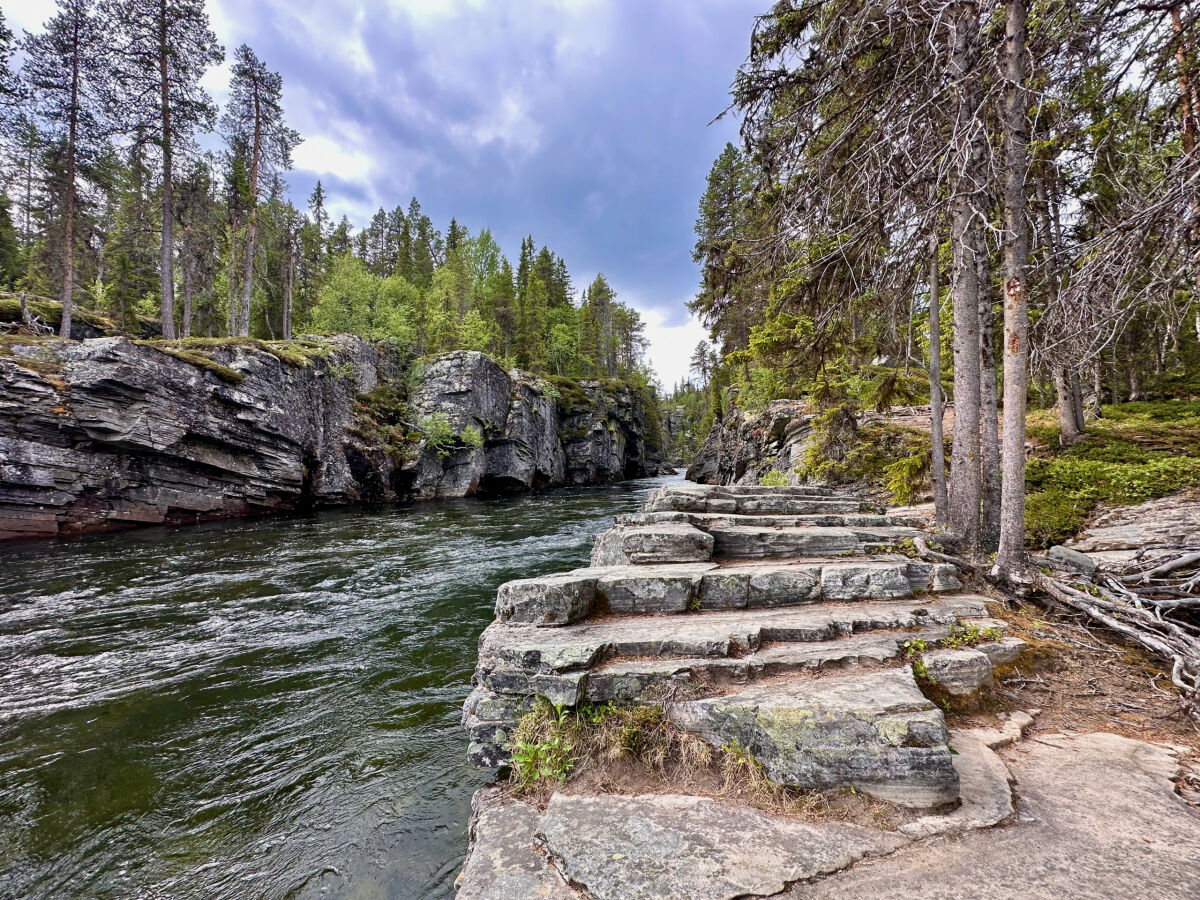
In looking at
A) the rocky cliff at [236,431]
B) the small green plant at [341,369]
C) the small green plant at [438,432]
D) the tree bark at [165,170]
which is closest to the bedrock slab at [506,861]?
the rocky cliff at [236,431]

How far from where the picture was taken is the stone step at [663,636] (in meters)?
4.00

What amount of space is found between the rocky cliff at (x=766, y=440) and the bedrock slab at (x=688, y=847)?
46.8 ft

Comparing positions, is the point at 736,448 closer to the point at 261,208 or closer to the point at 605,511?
the point at 605,511

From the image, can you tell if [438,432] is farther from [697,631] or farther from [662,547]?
[697,631]

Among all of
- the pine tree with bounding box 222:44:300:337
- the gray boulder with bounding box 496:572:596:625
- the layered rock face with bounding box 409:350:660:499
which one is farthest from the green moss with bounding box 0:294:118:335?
the gray boulder with bounding box 496:572:596:625

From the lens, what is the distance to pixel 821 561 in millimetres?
6223

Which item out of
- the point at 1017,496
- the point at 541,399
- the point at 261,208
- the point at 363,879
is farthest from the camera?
the point at 541,399

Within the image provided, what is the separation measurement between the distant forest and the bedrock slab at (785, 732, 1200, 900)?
29.7m

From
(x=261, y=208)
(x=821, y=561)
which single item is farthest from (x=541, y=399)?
(x=821, y=561)

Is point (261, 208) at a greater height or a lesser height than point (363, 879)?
greater

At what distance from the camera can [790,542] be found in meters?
6.61

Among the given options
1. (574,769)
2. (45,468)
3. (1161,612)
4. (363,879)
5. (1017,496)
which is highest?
(45,468)

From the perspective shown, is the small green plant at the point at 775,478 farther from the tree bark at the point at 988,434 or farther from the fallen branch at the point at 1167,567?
the fallen branch at the point at 1167,567

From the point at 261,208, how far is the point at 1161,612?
121 ft
